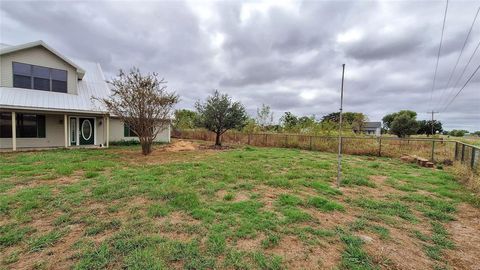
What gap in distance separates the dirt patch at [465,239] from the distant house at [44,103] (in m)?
14.0

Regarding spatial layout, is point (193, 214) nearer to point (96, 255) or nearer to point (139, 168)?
point (96, 255)

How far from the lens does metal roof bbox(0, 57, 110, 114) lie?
34.7 feet

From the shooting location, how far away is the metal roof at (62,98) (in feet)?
34.7

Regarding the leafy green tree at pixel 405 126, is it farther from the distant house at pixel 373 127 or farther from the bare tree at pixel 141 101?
the bare tree at pixel 141 101

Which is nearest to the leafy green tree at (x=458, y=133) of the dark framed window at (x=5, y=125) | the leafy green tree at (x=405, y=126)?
the leafy green tree at (x=405, y=126)

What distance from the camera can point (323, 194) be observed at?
4.82 meters

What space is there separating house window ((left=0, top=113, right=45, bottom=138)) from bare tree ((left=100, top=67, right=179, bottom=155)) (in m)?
5.70

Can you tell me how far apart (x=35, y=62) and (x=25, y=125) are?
357 centimetres

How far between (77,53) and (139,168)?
17381mm

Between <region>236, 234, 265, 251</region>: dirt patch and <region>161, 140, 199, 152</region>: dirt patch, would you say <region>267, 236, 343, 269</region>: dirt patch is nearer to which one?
<region>236, 234, 265, 251</region>: dirt patch

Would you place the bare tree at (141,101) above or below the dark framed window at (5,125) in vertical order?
above

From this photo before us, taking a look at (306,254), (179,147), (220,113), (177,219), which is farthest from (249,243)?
(220,113)

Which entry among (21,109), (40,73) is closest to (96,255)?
(21,109)

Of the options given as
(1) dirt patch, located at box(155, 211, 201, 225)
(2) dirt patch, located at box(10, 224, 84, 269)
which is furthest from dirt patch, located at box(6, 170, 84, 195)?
(1) dirt patch, located at box(155, 211, 201, 225)
